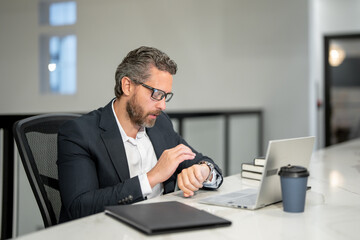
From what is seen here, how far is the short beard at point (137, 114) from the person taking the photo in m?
1.60

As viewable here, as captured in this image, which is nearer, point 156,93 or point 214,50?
point 156,93

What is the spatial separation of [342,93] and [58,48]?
489 centimetres

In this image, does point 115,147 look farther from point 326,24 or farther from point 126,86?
point 326,24

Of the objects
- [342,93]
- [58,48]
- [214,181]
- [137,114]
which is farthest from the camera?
[342,93]

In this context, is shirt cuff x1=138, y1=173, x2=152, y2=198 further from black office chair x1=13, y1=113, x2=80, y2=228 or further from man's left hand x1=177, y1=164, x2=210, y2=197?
black office chair x1=13, y1=113, x2=80, y2=228

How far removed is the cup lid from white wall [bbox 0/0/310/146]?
392 cm

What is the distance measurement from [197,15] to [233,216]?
4273 millimetres

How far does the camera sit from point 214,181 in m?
1.50

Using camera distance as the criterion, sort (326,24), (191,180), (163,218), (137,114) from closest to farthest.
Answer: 1. (163,218)
2. (191,180)
3. (137,114)
4. (326,24)

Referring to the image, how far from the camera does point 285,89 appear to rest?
16.4 ft

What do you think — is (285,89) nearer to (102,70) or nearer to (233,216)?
(102,70)

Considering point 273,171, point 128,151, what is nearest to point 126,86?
point 128,151

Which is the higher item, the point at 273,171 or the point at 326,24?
the point at 326,24

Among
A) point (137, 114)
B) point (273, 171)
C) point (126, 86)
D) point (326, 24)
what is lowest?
point (273, 171)
